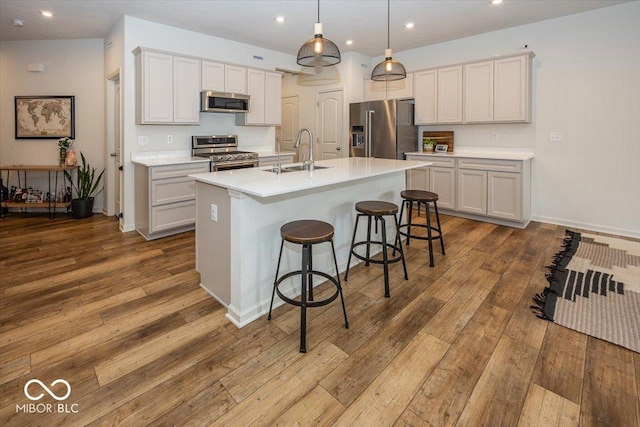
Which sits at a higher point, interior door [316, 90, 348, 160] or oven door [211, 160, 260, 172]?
interior door [316, 90, 348, 160]

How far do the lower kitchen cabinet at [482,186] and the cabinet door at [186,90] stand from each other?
349cm

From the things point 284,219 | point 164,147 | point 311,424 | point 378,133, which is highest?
point 378,133

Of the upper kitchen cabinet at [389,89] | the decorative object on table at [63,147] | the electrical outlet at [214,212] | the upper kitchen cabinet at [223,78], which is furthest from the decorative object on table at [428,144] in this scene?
the decorative object on table at [63,147]

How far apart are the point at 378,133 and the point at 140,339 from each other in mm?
4790

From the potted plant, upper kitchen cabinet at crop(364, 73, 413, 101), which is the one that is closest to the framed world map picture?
the potted plant

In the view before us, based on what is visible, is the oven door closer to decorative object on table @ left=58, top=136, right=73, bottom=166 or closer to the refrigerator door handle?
the refrigerator door handle

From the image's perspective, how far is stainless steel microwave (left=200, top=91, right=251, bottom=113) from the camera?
4.88 meters

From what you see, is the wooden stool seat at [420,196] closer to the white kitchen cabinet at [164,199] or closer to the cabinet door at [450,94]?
the cabinet door at [450,94]

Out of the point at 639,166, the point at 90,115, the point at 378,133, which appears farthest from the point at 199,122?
the point at 639,166

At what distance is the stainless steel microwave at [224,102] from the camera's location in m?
4.88

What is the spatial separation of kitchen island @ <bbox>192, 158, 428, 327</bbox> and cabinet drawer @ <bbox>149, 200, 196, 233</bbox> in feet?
5.39

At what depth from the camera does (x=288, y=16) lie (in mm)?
4461

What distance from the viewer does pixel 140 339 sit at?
7.15ft

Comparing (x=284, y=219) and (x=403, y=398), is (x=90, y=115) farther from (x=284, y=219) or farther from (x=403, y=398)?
(x=403, y=398)
